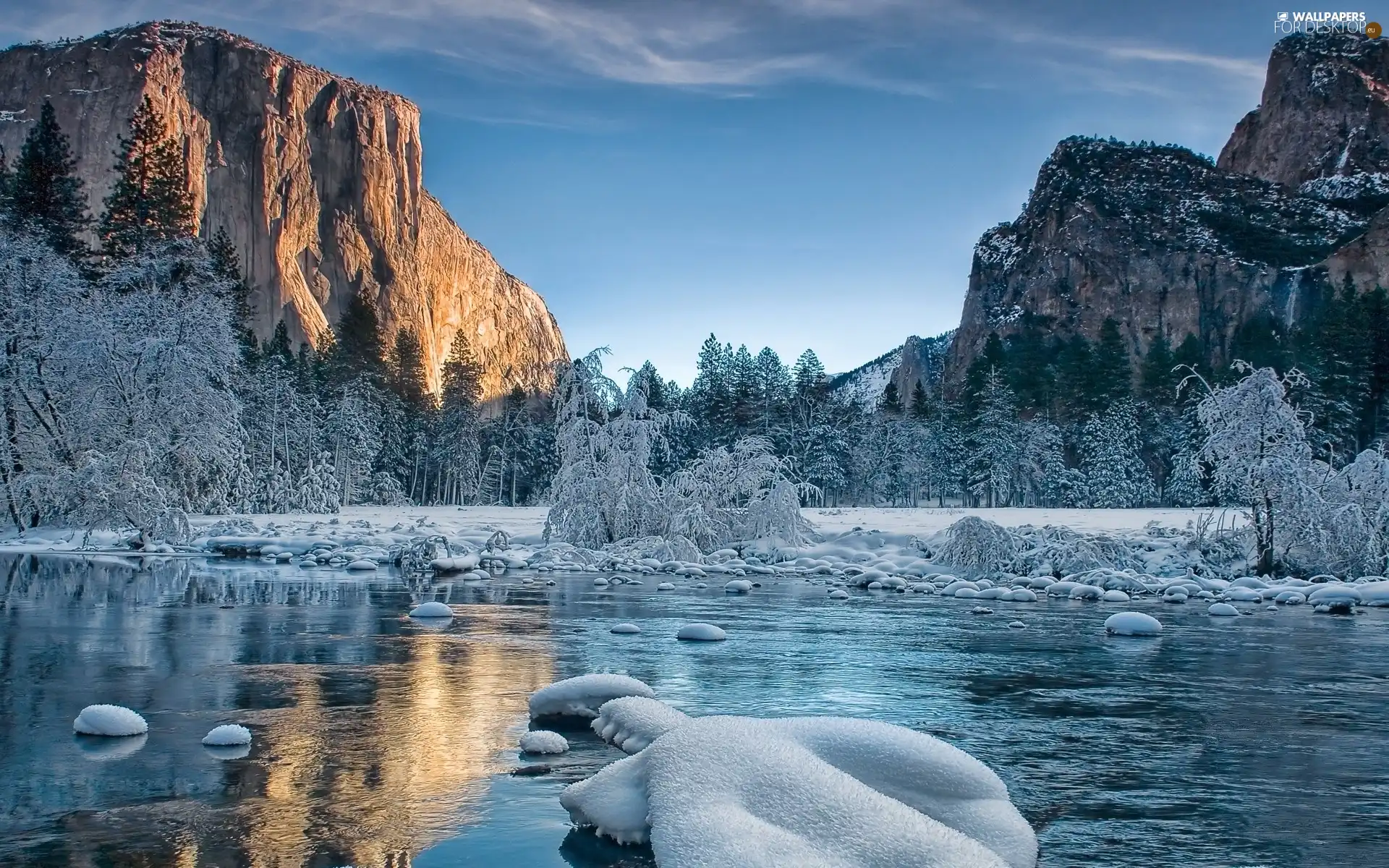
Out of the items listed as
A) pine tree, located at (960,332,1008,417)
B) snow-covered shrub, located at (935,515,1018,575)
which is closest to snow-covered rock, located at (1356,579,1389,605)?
snow-covered shrub, located at (935,515,1018,575)

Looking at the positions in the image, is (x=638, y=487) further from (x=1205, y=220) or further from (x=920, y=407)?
(x=1205, y=220)

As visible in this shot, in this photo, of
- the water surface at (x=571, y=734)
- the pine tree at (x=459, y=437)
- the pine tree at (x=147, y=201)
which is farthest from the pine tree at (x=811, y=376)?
the water surface at (x=571, y=734)

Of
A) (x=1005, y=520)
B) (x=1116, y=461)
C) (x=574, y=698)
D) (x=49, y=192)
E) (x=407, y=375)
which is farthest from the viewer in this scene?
(x=407, y=375)

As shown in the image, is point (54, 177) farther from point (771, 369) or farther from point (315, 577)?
point (771, 369)

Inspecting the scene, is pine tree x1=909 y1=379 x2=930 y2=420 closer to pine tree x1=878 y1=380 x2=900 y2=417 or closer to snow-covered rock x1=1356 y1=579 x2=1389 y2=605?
pine tree x1=878 y1=380 x2=900 y2=417

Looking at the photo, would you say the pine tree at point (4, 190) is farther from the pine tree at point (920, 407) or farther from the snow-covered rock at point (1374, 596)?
the pine tree at point (920, 407)

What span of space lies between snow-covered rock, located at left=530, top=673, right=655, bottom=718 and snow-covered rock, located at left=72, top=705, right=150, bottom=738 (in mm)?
2532

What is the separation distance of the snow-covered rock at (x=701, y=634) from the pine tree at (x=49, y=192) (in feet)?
118

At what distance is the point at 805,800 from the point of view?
4246 millimetres

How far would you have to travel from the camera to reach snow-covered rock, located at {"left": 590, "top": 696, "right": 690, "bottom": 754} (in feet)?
19.9

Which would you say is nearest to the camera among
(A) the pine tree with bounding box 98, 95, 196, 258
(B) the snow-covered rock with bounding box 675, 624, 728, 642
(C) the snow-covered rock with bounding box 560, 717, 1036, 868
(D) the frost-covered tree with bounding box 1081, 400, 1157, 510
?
(C) the snow-covered rock with bounding box 560, 717, 1036, 868

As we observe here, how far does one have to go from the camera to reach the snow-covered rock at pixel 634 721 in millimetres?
6066

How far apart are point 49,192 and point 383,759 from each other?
4514cm

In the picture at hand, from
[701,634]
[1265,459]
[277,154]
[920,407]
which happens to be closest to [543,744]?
[701,634]
